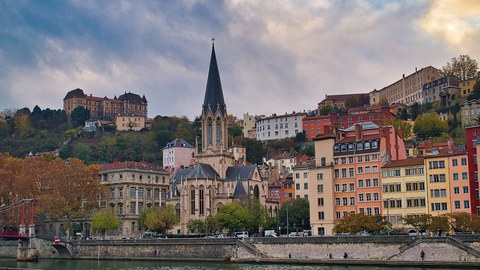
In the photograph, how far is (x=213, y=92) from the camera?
114 metres

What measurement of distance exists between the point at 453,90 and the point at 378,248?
97.7 m

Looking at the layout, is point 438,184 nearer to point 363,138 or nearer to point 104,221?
point 363,138

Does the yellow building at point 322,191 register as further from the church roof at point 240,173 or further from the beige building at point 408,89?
the beige building at point 408,89

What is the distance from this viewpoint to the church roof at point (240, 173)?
351 ft

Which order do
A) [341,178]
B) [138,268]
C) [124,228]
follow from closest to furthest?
[138,268]
[341,178]
[124,228]

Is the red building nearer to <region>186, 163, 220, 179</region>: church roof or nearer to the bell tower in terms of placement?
<region>186, 163, 220, 179</region>: church roof

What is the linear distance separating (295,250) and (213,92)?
5168cm

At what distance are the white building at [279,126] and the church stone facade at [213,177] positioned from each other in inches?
2048

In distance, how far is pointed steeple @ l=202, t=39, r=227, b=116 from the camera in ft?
371

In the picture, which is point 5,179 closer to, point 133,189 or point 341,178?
point 133,189

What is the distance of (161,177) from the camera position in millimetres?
116500

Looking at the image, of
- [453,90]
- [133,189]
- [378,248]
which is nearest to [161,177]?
[133,189]

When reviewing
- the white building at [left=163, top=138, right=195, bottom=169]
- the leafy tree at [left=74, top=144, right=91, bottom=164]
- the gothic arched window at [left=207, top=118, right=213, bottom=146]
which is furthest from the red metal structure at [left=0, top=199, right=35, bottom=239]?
the leafy tree at [left=74, top=144, right=91, bottom=164]

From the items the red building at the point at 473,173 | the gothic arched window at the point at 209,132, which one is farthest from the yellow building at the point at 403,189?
the gothic arched window at the point at 209,132
